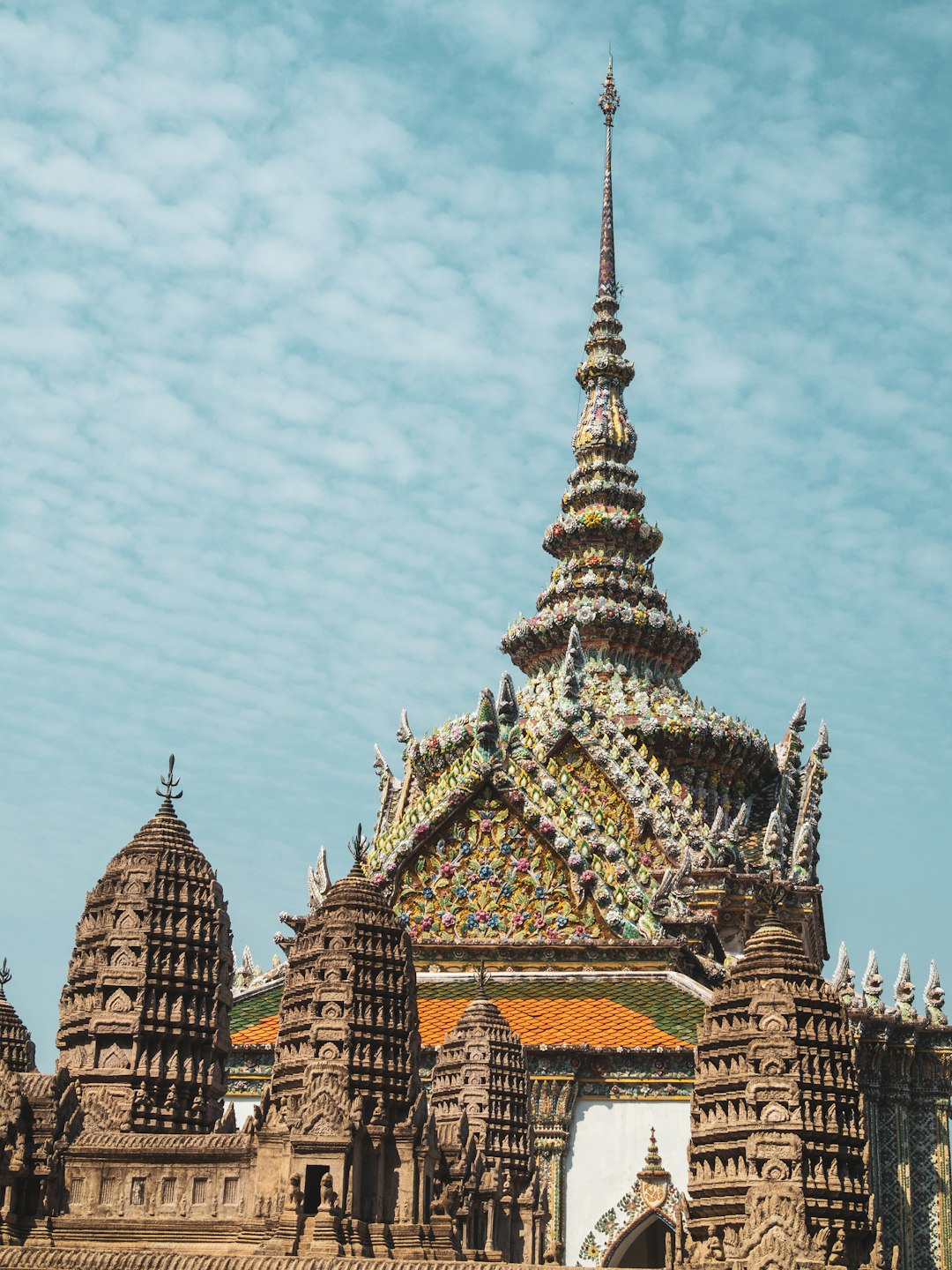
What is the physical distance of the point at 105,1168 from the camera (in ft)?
73.6

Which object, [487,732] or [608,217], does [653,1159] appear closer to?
[487,732]

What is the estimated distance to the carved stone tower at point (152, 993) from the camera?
24297 mm

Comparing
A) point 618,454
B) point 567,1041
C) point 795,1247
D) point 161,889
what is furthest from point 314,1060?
point 618,454

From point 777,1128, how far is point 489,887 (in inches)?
655

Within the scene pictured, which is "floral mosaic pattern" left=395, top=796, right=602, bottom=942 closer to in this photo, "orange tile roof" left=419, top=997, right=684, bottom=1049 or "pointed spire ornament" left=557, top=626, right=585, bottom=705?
"orange tile roof" left=419, top=997, right=684, bottom=1049

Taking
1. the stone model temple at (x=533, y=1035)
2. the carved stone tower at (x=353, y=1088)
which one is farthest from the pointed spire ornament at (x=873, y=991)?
the carved stone tower at (x=353, y=1088)

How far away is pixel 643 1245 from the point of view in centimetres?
3219

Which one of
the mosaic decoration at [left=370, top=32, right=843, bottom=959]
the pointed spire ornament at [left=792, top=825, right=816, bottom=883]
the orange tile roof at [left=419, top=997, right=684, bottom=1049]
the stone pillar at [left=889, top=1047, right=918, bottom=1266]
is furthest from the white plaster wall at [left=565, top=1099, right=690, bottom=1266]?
the pointed spire ornament at [left=792, top=825, right=816, bottom=883]

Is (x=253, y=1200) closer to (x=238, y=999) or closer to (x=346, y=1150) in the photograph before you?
(x=346, y=1150)

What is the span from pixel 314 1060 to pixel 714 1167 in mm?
5063

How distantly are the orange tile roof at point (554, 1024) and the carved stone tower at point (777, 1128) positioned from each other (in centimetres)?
1002

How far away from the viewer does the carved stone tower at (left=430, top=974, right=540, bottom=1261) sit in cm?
2566

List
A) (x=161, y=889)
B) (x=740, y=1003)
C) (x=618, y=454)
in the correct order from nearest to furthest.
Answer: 1. (x=740, y=1003)
2. (x=161, y=889)
3. (x=618, y=454)

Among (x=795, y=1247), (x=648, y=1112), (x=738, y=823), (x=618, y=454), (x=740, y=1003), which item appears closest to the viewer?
(x=795, y=1247)
